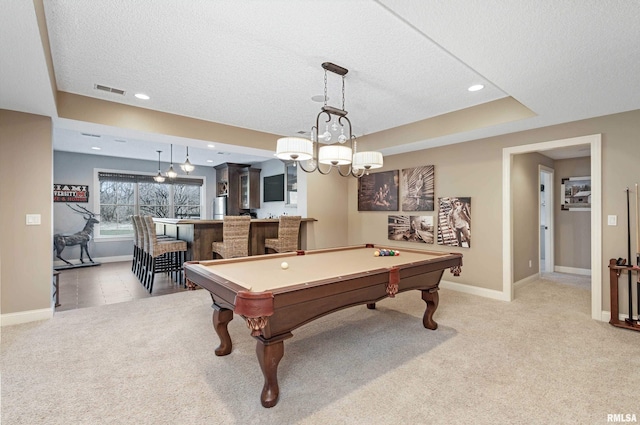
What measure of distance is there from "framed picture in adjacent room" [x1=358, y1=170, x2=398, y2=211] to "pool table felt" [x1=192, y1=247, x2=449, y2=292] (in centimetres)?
219

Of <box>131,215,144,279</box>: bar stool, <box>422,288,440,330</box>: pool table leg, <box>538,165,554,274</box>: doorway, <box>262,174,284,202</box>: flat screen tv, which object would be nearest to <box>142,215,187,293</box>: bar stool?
<box>131,215,144,279</box>: bar stool

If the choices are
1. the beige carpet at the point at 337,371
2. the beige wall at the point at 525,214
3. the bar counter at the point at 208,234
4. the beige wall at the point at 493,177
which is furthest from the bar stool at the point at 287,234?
the beige wall at the point at 525,214

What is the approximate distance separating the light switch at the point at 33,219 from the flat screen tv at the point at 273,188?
4858 mm

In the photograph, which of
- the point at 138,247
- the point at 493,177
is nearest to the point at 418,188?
the point at 493,177

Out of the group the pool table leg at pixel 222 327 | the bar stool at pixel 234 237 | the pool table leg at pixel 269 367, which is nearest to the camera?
the pool table leg at pixel 269 367

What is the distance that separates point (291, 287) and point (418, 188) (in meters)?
4.01

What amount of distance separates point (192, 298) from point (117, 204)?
5.07 metres

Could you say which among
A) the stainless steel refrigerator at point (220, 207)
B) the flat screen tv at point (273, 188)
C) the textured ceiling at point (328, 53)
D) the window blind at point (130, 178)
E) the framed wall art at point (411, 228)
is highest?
the textured ceiling at point (328, 53)

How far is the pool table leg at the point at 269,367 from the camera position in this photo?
1987 millimetres

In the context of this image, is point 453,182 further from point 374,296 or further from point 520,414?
point 520,414

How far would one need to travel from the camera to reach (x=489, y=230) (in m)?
4.55

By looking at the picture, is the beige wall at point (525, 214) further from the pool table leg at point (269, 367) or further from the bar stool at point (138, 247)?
the bar stool at point (138, 247)

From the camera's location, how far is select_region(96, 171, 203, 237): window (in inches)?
305

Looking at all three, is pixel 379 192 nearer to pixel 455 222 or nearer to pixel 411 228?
pixel 411 228
